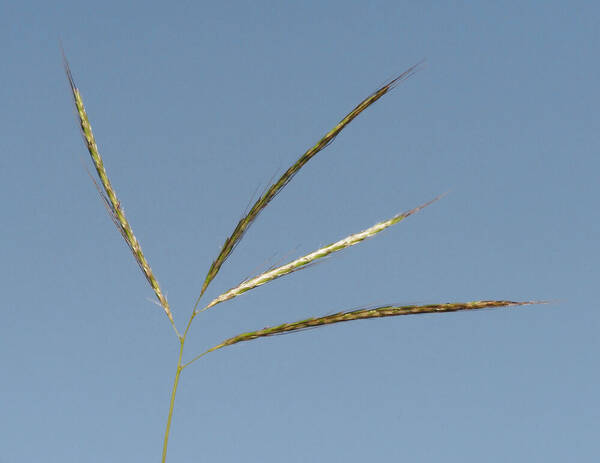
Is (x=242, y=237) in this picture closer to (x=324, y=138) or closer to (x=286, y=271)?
(x=286, y=271)

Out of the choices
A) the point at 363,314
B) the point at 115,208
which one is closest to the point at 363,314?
the point at 363,314

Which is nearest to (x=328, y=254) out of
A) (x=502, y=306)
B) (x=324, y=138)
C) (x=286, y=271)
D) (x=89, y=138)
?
(x=286, y=271)

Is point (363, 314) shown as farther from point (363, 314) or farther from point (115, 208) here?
point (115, 208)
